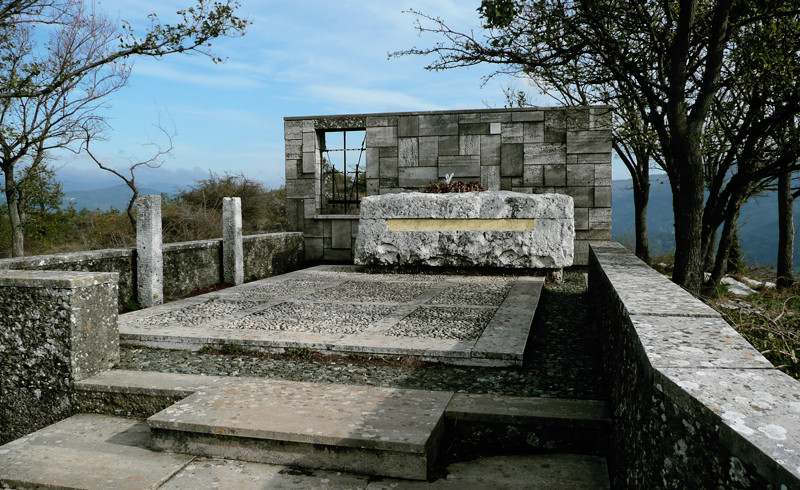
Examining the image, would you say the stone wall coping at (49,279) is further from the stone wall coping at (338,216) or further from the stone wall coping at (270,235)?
the stone wall coping at (338,216)

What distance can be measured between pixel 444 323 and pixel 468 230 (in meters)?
3.52

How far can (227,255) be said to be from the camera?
761 cm

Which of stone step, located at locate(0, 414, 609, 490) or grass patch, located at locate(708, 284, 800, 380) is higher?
grass patch, located at locate(708, 284, 800, 380)

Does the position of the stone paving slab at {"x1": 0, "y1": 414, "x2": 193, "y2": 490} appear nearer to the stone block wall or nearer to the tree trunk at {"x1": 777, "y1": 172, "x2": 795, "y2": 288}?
the stone block wall

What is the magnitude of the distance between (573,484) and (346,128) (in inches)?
340

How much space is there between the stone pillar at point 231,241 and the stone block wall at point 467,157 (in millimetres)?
2717

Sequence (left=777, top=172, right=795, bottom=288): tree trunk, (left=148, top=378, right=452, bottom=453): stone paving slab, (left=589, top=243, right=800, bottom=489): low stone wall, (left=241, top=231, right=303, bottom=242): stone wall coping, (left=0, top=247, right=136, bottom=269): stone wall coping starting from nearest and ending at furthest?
(left=589, top=243, right=800, bottom=489): low stone wall, (left=148, top=378, right=452, bottom=453): stone paving slab, (left=0, top=247, right=136, bottom=269): stone wall coping, (left=241, top=231, right=303, bottom=242): stone wall coping, (left=777, top=172, right=795, bottom=288): tree trunk

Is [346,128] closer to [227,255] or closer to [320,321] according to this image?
[227,255]

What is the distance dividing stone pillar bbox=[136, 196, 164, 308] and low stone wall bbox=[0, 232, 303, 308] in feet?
0.32

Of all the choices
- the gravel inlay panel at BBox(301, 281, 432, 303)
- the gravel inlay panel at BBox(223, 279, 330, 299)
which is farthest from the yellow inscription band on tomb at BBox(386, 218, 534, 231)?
the gravel inlay panel at BBox(223, 279, 330, 299)

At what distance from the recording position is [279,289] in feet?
22.4

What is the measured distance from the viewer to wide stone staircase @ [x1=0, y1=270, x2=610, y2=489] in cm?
242

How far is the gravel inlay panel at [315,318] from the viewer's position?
4.61 metres

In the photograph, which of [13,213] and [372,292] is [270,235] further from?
[13,213]
